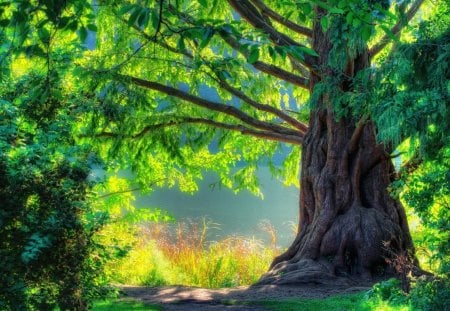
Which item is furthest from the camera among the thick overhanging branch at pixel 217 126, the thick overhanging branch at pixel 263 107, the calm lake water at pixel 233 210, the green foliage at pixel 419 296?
the calm lake water at pixel 233 210

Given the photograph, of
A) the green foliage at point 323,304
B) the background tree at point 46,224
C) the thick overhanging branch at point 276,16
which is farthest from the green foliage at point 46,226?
the thick overhanging branch at point 276,16

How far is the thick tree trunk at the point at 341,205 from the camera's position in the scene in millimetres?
8406

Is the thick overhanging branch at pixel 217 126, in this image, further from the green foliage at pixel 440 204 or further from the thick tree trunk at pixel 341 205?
the green foliage at pixel 440 204

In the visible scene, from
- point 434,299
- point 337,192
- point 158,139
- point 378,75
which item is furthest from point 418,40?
point 158,139

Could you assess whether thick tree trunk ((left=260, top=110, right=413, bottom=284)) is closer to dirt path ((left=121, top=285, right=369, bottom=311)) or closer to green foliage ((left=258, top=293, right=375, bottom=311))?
dirt path ((left=121, top=285, right=369, bottom=311))

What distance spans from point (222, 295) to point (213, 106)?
3185mm

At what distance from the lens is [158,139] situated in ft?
32.1

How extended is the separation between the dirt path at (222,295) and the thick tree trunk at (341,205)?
396 mm

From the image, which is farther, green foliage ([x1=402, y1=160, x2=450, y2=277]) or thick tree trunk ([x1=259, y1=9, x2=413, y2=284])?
thick tree trunk ([x1=259, y1=9, x2=413, y2=284])

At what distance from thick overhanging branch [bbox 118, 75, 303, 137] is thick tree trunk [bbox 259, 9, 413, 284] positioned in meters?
0.78

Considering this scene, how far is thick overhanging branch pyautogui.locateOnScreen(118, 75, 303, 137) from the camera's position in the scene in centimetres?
908

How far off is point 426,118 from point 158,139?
5.23 m

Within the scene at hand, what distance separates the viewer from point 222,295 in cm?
752

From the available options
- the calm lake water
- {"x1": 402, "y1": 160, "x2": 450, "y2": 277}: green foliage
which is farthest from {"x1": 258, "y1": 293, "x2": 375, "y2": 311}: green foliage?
the calm lake water
